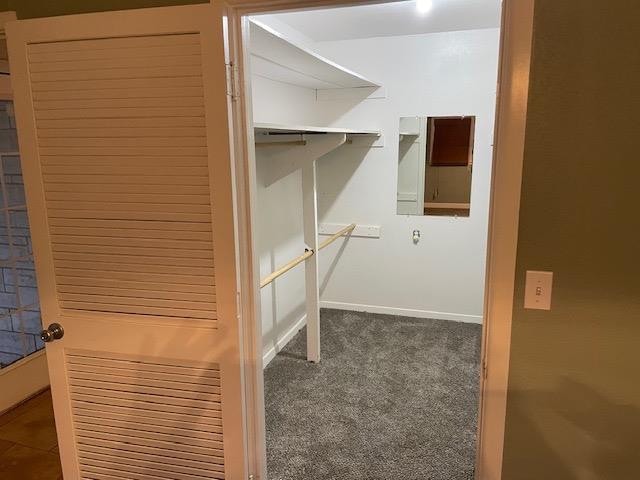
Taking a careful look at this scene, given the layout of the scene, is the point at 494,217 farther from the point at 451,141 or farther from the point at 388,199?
the point at 388,199

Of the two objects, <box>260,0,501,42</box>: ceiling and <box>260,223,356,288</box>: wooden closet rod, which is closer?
<box>260,223,356,288</box>: wooden closet rod

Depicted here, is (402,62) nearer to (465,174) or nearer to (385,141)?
(385,141)

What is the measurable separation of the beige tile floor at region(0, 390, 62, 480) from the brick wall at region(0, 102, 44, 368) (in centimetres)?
32

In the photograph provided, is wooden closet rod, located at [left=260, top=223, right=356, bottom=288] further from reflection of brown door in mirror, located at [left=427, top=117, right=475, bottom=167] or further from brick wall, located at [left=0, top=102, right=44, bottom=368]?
brick wall, located at [left=0, top=102, right=44, bottom=368]

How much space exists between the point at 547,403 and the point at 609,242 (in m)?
0.51

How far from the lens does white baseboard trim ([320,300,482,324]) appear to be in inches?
157

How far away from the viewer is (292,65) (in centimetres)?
274

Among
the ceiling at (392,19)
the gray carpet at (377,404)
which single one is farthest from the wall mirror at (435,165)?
the gray carpet at (377,404)

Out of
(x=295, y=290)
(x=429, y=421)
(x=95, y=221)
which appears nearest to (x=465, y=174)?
(x=295, y=290)

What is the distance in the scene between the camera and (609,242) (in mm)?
1260

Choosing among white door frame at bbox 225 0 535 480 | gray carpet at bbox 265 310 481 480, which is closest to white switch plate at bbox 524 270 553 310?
white door frame at bbox 225 0 535 480

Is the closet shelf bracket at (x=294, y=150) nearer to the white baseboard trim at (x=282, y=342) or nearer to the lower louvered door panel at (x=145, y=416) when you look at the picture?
the white baseboard trim at (x=282, y=342)

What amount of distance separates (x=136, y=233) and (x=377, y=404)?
6.00 feet

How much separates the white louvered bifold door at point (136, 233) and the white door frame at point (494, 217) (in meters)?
0.08
